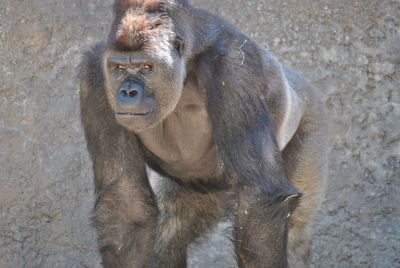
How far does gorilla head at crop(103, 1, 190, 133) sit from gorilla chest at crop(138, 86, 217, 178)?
0.41m

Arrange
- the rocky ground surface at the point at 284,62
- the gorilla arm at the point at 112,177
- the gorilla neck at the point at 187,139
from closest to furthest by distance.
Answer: the gorilla arm at the point at 112,177 → the gorilla neck at the point at 187,139 → the rocky ground surface at the point at 284,62

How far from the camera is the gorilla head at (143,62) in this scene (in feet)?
13.0

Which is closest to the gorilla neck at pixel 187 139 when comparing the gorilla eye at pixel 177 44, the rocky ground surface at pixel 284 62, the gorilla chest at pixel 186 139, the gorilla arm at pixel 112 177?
the gorilla chest at pixel 186 139

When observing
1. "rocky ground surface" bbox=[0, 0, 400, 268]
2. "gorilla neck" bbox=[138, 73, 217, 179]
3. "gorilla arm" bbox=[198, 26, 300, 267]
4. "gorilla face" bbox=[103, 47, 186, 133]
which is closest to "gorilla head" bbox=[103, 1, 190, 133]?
"gorilla face" bbox=[103, 47, 186, 133]

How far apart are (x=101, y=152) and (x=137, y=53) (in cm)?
65

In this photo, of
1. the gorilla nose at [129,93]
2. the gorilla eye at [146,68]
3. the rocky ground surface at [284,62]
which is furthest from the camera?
the rocky ground surface at [284,62]

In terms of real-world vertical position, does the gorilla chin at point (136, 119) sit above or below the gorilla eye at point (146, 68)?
below

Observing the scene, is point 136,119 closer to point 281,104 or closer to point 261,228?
point 261,228

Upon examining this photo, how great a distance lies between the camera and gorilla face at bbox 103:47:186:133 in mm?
3949

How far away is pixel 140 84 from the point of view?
13.1 feet

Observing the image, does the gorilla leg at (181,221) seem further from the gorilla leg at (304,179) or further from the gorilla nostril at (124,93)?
the gorilla nostril at (124,93)

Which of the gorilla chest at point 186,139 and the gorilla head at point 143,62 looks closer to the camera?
the gorilla head at point 143,62

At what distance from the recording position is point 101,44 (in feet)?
14.5

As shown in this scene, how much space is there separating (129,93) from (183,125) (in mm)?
767
